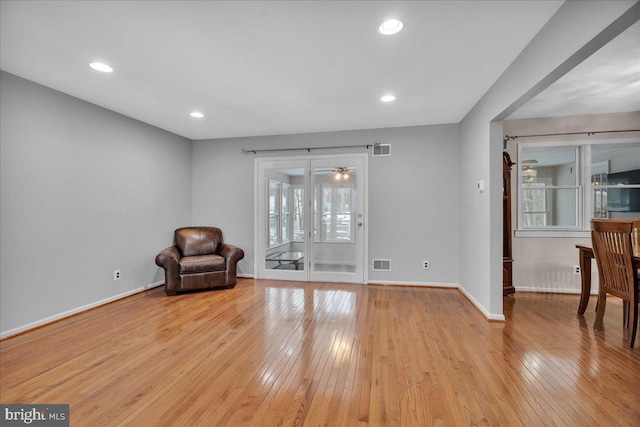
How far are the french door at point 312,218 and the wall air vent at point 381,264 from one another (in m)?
0.19

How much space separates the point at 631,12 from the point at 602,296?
2738 mm

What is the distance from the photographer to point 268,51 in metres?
2.31

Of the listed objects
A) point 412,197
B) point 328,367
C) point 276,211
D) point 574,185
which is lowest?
point 328,367

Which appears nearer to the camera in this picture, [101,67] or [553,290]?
[101,67]

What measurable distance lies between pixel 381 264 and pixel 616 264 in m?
2.67

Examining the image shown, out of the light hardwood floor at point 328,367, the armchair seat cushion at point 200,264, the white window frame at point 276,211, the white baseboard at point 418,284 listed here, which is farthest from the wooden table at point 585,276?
the armchair seat cushion at point 200,264

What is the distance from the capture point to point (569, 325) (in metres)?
2.92

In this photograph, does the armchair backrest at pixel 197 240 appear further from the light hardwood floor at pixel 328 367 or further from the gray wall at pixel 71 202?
the light hardwood floor at pixel 328 367

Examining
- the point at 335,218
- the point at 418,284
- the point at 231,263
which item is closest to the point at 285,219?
the point at 335,218

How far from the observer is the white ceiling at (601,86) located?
2385mm

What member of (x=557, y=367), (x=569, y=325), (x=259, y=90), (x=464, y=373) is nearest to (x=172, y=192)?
(x=259, y=90)

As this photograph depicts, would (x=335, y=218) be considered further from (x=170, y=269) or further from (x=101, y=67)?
(x=101, y=67)

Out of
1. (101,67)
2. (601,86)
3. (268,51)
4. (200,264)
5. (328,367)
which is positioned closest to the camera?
(328,367)

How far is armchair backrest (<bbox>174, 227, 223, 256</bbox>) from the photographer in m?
4.61
